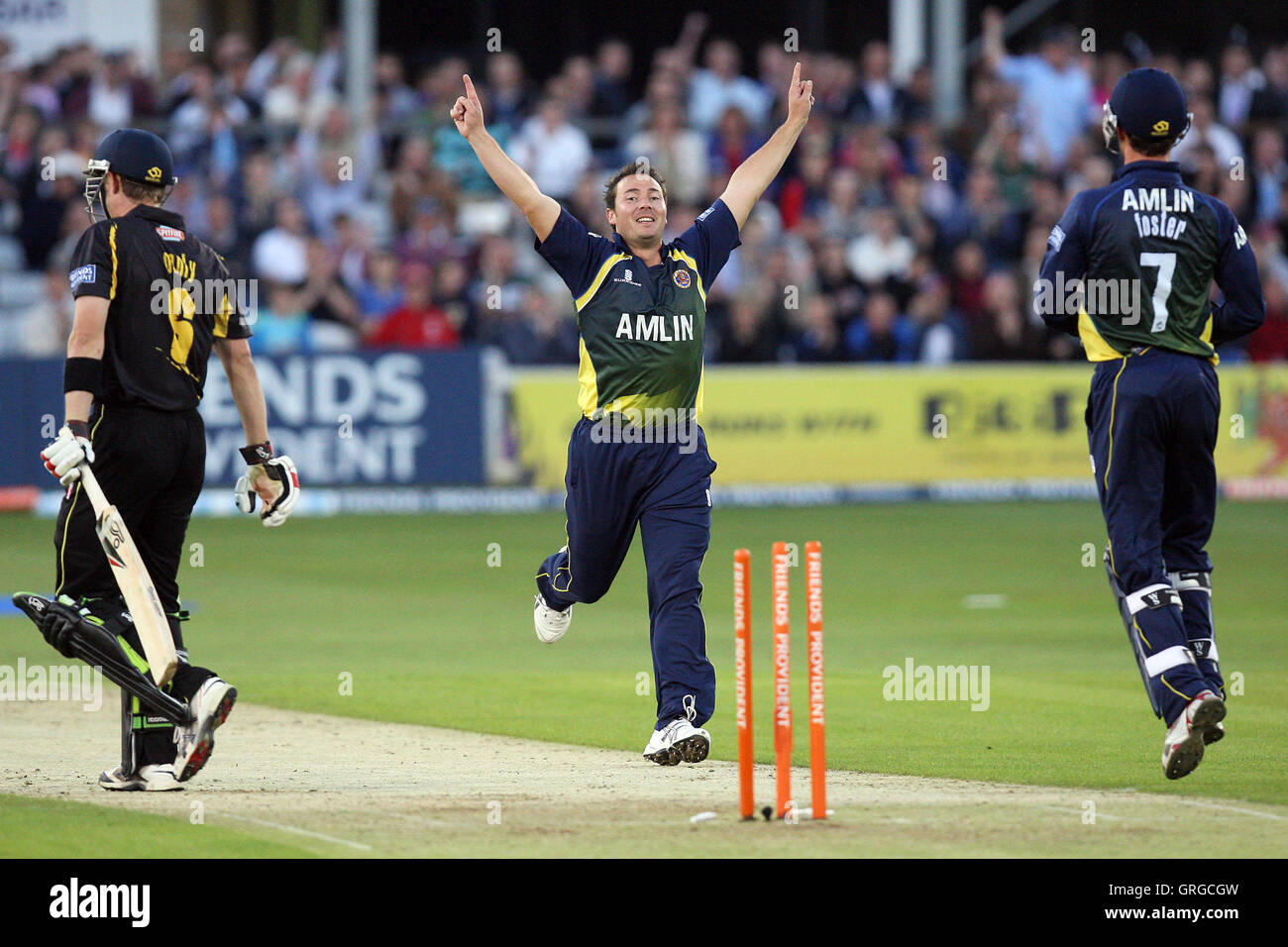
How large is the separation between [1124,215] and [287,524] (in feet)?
41.1

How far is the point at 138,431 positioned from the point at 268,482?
0.74m

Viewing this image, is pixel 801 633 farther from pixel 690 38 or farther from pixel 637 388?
pixel 690 38

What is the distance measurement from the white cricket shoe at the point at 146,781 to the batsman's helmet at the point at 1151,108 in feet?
15.6

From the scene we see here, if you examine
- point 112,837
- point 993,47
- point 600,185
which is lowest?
point 112,837

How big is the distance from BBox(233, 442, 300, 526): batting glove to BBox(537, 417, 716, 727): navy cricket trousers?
1228 millimetres

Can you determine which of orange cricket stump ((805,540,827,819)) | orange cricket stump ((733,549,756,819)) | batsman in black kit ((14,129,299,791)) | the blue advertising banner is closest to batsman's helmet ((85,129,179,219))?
Result: batsman in black kit ((14,129,299,791))

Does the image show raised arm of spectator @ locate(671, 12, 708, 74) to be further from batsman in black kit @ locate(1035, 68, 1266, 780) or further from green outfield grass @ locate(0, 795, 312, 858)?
green outfield grass @ locate(0, 795, 312, 858)


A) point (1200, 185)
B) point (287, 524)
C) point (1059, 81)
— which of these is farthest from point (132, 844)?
point (1059, 81)

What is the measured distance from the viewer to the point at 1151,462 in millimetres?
7988

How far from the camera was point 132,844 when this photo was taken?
686 centimetres

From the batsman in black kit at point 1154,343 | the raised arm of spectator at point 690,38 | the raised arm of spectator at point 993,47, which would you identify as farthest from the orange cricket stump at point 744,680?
the raised arm of spectator at point 993,47

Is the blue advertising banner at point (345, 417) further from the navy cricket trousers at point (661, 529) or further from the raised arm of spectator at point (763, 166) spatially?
the navy cricket trousers at point (661, 529)

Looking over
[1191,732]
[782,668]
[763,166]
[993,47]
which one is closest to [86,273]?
[763,166]

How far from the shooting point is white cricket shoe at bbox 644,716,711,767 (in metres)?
7.82
